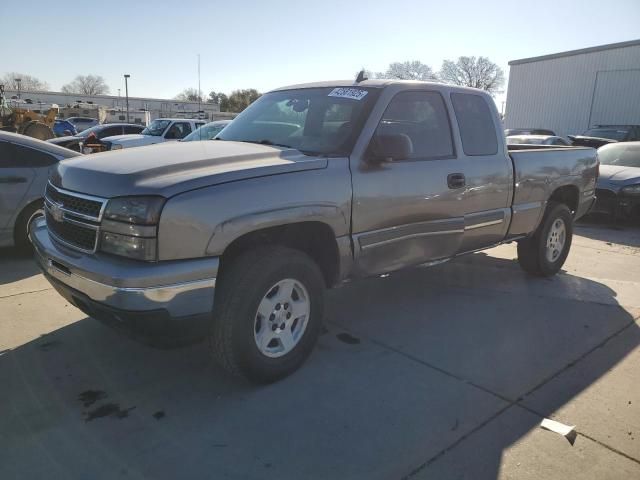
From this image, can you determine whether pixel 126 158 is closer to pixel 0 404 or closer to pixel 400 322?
pixel 0 404

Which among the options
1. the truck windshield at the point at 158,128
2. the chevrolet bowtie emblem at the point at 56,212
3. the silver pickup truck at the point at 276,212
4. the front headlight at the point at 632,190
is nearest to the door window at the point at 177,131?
the truck windshield at the point at 158,128

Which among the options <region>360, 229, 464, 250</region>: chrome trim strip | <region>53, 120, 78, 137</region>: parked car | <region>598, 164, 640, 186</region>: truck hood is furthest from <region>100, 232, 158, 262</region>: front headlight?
<region>53, 120, 78, 137</region>: parked car

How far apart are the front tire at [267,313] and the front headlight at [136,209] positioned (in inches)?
23.2

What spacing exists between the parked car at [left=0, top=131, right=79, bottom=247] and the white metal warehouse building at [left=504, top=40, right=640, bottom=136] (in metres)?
25.4

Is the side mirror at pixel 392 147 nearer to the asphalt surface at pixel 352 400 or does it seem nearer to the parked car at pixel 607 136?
the asphalt surface at pixel 352 400

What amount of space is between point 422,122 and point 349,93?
685 mm

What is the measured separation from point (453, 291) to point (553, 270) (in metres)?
1.48

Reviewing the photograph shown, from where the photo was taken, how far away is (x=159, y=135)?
14.7 m

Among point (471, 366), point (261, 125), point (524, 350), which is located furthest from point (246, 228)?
point (524, 350)

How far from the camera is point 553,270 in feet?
19.5

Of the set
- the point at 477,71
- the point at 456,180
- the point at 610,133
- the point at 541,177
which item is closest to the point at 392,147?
the point at 456,180

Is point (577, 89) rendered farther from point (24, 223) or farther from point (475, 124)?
point (24, 223)

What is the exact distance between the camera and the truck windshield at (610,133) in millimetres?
15769

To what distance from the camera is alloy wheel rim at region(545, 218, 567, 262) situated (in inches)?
228
